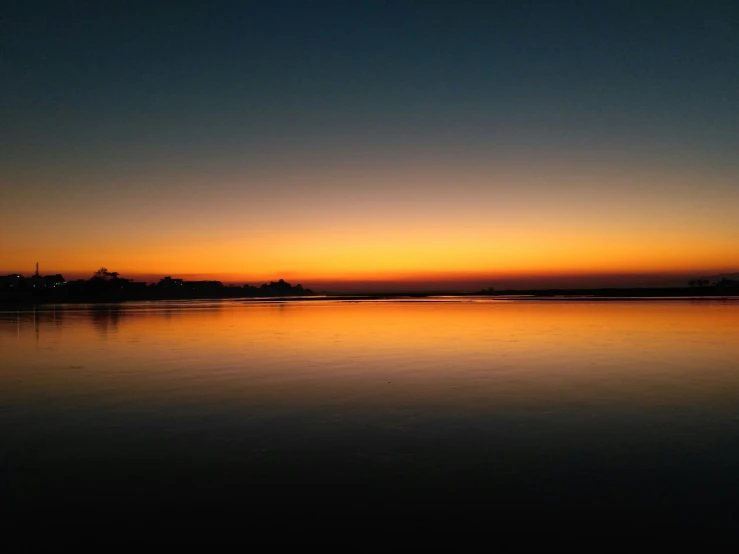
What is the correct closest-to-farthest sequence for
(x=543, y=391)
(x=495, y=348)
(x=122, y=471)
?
(x=122, y=471) → (x=543, y=391) → (x=495, y=348)

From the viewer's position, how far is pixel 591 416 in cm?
1143

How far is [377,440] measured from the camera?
9727 millimetres

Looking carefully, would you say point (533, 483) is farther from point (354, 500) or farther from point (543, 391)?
point (543, 391)

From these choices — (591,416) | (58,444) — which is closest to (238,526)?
(58,444)

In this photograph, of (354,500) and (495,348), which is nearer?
(354,500)

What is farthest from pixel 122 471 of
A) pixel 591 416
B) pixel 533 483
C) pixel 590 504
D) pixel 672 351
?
pixel 672 351

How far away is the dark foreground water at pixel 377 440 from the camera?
6.85m

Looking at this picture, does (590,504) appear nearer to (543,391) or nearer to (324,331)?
(543,391)

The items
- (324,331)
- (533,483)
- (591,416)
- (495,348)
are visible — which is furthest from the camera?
(324,331)

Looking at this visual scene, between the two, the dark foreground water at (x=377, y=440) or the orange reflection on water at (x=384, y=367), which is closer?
the dark foreground water at (x=377, y=440)

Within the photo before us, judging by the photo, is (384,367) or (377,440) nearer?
(377,440)

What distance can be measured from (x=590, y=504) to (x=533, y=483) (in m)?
0.87

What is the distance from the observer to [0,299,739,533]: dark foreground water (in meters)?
6.85

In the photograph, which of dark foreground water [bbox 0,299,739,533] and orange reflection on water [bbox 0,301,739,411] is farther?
orange reflection on water [bbox 0,301,739,411]
